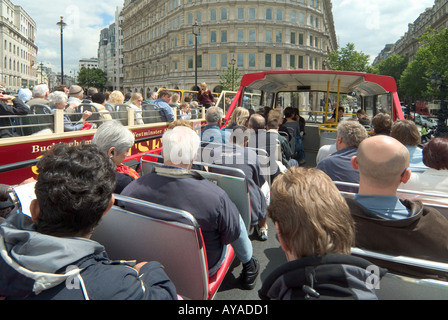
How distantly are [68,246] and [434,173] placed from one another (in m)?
3.22

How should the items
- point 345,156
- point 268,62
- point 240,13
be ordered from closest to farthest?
point 345,156, point 240,13, point 268,62

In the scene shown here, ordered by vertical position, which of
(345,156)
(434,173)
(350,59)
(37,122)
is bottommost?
(434,173)

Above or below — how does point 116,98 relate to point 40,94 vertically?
above

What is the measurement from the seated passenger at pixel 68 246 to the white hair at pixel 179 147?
3.21ft

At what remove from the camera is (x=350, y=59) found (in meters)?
51.8

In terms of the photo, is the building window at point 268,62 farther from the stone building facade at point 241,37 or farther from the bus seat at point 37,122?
the bus seat at point 37,122

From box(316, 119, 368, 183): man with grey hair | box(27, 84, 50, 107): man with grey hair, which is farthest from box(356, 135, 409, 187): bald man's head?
box(27, 84, 50, 107): man with grey hair

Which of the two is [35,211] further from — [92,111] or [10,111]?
[92,111]

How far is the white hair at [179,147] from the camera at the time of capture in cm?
255

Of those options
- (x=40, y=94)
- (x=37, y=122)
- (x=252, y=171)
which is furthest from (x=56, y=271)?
(x=40, y=94)

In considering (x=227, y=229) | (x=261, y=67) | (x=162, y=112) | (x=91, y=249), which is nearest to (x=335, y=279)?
(x=91, y=249)

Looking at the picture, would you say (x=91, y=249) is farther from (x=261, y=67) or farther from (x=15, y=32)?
(x=15, y=32)

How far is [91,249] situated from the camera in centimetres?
135

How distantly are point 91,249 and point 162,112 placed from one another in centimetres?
726
